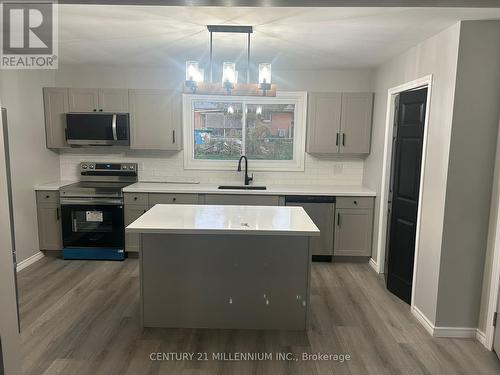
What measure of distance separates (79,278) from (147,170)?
1676 mm

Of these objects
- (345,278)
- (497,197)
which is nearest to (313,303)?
(345,278)

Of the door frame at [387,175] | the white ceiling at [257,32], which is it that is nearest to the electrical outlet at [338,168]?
the door frame at [387,175]

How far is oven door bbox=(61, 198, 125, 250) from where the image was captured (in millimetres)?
4242

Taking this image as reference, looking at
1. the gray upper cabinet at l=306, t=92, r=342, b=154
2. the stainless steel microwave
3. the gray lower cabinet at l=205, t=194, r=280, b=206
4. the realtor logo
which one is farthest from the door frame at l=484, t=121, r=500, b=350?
the stainless steel microwave

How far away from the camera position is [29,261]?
4.15m

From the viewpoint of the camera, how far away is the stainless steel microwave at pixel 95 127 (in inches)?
172

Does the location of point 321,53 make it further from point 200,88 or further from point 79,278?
point 79,278

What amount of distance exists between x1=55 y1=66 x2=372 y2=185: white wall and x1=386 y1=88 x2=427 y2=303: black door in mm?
1191

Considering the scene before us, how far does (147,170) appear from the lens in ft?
15.9

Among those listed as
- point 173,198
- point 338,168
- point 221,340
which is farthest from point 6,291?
point 338,168

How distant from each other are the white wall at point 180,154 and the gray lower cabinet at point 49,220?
0.64m

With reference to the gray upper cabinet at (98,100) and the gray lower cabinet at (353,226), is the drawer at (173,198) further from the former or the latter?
the gray lower cabinet at (353,226)

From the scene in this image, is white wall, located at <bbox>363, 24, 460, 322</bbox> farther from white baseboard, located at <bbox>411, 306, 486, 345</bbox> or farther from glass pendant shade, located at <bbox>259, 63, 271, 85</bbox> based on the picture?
glass pendant shade, located at <bbox>259, 63, 271, 85</bbox>

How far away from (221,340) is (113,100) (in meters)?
3.25
